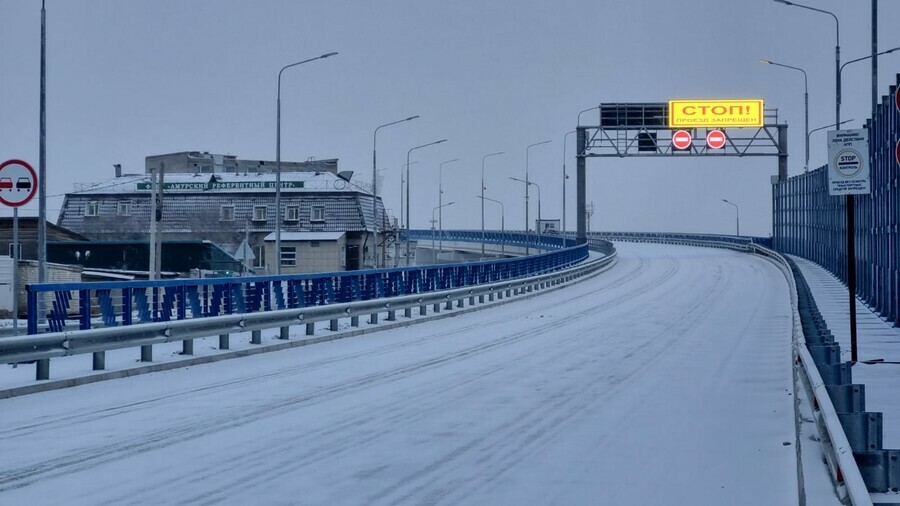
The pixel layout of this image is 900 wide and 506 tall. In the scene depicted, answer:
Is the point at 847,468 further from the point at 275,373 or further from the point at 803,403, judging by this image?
the point at 275,373

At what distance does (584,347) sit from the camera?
72.4 feet

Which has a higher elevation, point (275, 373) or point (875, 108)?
point (875, 108)

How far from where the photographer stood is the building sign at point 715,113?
67.1 m

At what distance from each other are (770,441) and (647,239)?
112220mm

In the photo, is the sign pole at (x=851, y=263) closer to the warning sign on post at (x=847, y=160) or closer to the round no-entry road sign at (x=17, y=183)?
the warning sign on post at (x=847, y=160)

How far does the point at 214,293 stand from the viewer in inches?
842

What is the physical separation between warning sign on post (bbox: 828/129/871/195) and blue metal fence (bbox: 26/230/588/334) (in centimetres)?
1037

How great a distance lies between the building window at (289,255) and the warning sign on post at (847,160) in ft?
195

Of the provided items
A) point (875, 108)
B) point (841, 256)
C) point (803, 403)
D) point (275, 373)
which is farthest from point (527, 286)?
point (803, 403)

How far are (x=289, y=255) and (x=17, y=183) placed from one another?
5816 centimetres

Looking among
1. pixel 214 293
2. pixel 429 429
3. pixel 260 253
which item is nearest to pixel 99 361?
pixel 214 293

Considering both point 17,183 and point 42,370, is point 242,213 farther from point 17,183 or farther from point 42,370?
point 42,370

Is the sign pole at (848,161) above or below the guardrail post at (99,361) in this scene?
above

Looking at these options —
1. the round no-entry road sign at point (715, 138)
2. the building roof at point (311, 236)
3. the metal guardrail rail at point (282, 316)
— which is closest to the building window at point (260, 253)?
the building roof at point (311, 236)
